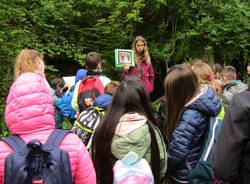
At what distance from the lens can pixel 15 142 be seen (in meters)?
2.69

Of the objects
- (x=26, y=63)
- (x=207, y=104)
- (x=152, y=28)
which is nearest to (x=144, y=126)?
(x=207, y=104)

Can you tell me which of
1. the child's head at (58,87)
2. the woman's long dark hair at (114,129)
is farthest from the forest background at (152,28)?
the woman's long dark hair at (114,129)

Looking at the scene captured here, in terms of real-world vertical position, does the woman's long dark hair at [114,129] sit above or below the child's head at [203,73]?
below

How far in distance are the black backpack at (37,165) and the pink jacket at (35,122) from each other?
7 cm

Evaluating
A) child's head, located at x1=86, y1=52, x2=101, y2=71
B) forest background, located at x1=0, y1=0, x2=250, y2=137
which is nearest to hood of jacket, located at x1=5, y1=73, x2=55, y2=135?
child's head, located at x1=86, y1=52, x2=101, y2=71

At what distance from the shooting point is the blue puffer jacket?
4070 millimetres

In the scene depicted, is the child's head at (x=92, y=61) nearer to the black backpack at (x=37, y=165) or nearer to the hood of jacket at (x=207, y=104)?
the hood of jacket at (x=207, y=104)

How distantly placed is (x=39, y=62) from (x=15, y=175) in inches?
114

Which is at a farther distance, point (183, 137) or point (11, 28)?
point (11, 28)

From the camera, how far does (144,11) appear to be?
1323cm

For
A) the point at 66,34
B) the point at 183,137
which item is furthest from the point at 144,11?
the point at 183,137

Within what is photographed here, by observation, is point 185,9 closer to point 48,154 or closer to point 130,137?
point 130,137

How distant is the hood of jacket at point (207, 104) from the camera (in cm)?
410

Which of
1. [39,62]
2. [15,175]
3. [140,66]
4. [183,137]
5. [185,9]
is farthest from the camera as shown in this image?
[185,9]
